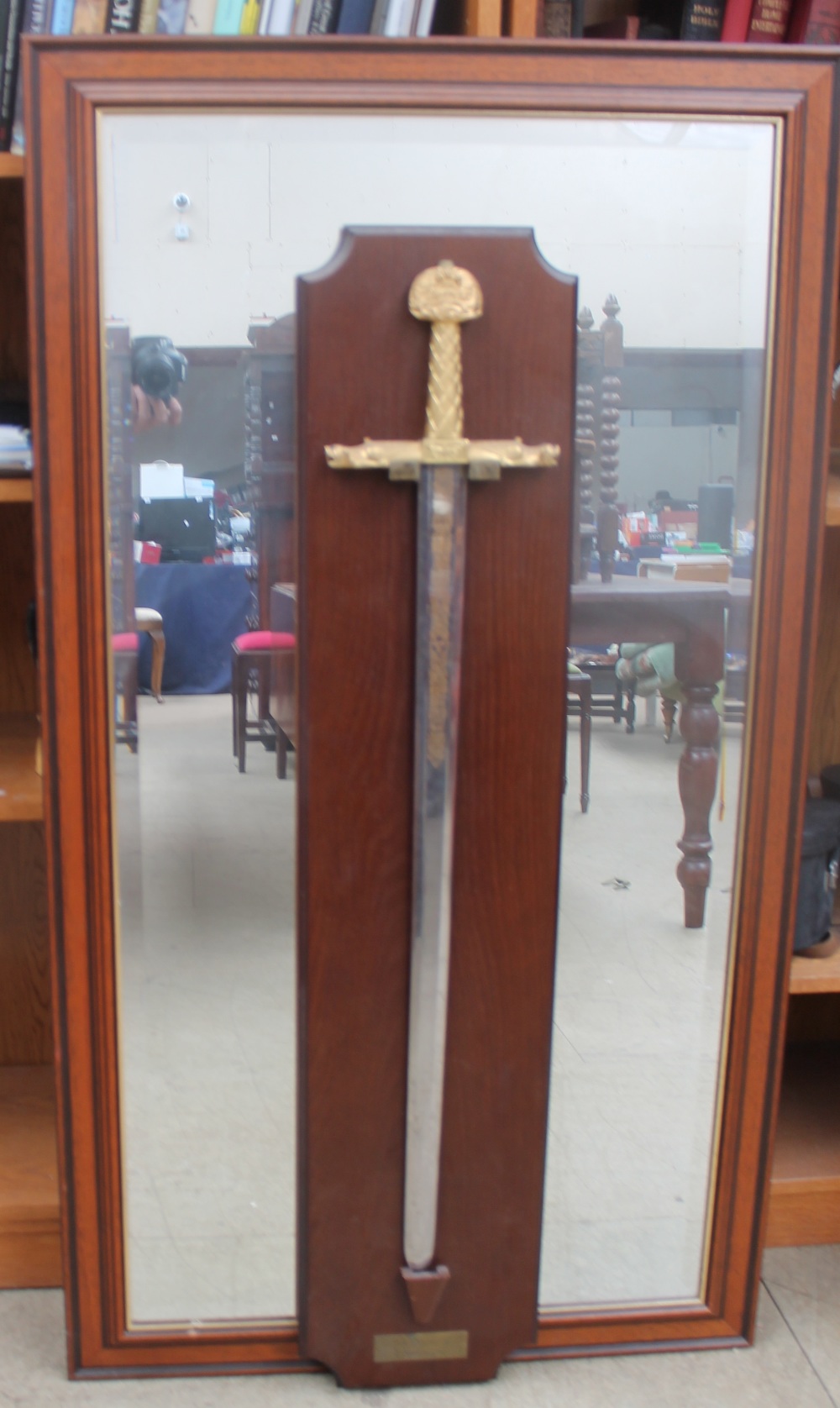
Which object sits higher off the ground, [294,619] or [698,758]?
[294,619]


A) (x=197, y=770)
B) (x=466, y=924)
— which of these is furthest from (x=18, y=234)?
(x=466, y=924)

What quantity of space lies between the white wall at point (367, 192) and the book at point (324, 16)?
199 mm

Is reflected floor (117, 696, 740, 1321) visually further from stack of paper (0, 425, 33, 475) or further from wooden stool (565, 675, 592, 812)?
stack of paper (0, 425, 33, 475)

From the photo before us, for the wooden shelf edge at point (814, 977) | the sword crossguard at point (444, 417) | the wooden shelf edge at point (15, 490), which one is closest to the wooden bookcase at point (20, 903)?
the wooden shelf edge at point (15, 490)

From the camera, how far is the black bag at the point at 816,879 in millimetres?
1790

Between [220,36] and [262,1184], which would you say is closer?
[220,36]

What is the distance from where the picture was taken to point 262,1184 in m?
1.59

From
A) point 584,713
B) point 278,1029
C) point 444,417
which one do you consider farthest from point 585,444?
point 278,1029

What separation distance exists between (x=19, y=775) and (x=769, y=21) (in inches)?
54.9

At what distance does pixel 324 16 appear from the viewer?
149 centimetres

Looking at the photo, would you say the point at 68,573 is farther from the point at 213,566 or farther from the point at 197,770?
the point at 197,770

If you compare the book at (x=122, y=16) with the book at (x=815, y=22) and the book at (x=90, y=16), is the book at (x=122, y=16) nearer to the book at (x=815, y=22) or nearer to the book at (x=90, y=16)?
the book at (x=90, y=16)

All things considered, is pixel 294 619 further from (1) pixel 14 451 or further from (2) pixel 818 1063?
(2) pixel 818 1063

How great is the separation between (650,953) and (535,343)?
0.77 m
